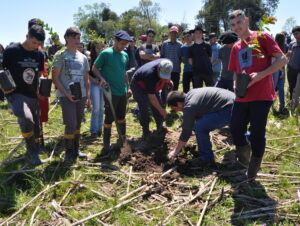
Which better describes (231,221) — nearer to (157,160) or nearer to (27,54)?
(157,160)

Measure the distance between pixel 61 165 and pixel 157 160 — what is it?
5.22 feet

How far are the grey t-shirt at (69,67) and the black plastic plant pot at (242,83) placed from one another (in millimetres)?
2539

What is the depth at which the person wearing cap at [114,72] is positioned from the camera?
4.84m

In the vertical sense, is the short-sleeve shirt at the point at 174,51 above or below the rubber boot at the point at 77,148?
above

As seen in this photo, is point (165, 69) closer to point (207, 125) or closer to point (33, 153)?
point (207, 125)

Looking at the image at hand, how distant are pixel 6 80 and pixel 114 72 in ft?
5.72

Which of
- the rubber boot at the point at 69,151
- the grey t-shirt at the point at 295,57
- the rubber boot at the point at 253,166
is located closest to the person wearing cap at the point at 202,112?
the rubber boot at the point at 253,166

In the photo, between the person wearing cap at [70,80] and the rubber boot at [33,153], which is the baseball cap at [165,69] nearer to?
the person wearing cap at [70,80]

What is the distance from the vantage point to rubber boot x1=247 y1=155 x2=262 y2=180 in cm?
382

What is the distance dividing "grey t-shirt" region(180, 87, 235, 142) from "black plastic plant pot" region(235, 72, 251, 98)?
80cm

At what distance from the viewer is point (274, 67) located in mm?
3367

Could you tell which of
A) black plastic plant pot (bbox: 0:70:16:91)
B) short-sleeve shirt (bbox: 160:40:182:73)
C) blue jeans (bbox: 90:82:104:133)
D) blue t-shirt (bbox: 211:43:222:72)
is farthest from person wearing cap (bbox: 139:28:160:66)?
black plastic plant pot (bbox: 0:70:16:91)

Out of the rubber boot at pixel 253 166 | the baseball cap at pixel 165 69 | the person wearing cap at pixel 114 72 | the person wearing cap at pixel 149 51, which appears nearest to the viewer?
the rubber boot at pixel 253 166

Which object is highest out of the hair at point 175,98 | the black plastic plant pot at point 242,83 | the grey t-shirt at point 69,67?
the grey t-shirt at point 69,67
